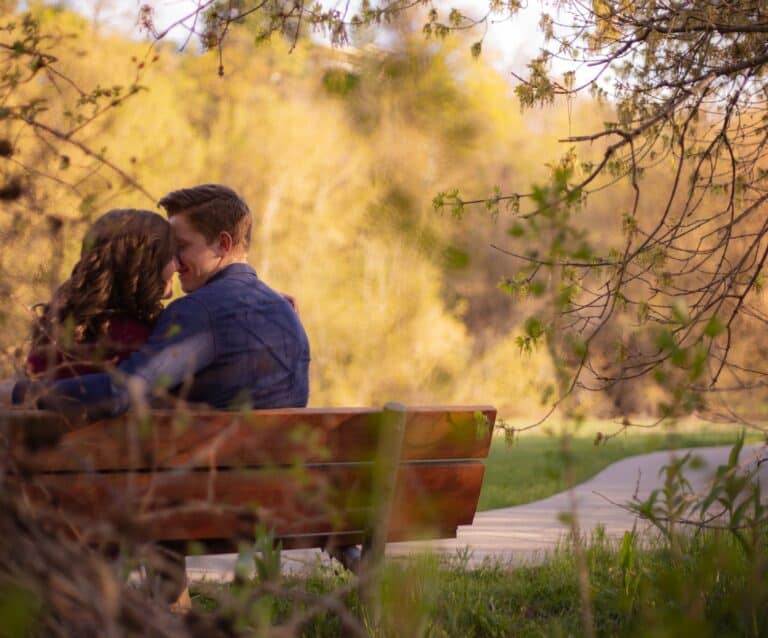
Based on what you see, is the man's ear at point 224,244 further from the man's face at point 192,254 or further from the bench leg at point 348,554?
the bench leg at point 348,554

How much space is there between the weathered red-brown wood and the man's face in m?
0.94

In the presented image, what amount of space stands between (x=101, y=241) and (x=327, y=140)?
2025 cm

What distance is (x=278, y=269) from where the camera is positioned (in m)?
22.6

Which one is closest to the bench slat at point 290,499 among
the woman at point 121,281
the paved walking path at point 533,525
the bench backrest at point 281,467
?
the bench backrest at point 281,467

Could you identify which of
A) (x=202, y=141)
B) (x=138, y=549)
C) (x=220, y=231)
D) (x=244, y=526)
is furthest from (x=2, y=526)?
(x=202, y=141)

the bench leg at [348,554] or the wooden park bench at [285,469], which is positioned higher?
the wooden park bench at [285,469]

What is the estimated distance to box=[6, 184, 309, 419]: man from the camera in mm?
2967

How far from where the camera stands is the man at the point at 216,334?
→ 9.73 feet

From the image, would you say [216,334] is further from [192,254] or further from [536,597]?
[536,597]

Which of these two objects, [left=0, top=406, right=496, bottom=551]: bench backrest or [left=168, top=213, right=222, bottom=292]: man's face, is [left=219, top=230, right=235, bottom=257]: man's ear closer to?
[left=168, top=213, right=222, bottom=292]: man's face

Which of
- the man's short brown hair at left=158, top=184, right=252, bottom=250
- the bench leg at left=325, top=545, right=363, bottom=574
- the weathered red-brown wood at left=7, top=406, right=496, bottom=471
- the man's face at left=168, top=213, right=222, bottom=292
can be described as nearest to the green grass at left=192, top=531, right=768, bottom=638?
the bench leg at left=325, top=545, right=363, bottom=574

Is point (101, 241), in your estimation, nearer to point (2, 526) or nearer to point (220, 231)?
point (220, 231)

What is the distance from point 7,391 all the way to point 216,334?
0.63 m

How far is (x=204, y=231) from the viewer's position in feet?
12.5
